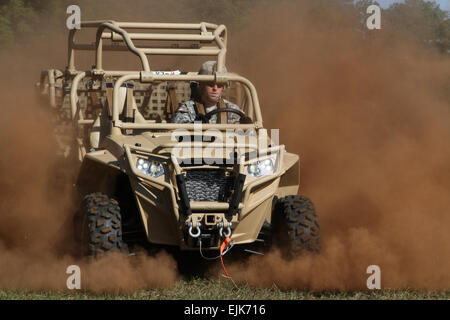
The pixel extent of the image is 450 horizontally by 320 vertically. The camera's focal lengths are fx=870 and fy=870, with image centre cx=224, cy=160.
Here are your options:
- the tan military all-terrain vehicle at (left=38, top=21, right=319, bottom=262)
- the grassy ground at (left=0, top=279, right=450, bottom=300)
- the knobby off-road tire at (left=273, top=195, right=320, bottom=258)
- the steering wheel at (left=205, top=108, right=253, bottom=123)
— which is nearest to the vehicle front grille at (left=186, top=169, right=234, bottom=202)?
the tan military all-terrain vehicle at (left=38, top=21, right=319, bottom=262)

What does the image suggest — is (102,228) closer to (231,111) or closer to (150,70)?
(231,111)

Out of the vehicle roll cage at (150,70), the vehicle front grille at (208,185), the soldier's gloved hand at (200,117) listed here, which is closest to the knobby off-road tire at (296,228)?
the vehicle front grille at (208,185)

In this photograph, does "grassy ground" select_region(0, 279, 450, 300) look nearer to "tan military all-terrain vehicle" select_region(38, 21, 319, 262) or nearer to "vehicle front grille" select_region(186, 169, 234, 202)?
"tan military all-terrain vehicle" select_region(38, 21, 319, 262)

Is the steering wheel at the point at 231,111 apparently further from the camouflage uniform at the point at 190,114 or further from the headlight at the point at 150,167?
the headlight at the point at 150,167

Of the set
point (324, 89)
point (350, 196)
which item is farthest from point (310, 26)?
point (350, 196)

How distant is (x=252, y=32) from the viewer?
1641 cm

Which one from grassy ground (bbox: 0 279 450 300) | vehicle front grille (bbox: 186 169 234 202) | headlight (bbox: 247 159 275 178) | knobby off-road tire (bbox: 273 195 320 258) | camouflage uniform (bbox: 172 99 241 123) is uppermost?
camouflage uniform (bbox: 172 99 241 123)

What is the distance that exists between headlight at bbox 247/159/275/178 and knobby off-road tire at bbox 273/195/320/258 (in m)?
0.32

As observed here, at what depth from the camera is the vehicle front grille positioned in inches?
261

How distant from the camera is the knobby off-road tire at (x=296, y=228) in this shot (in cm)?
674

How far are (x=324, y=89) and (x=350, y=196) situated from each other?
10.6 ft

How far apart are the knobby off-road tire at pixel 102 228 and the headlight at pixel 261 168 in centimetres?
107

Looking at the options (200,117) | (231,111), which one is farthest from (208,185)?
(200,117)

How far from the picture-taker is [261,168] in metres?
6.81
